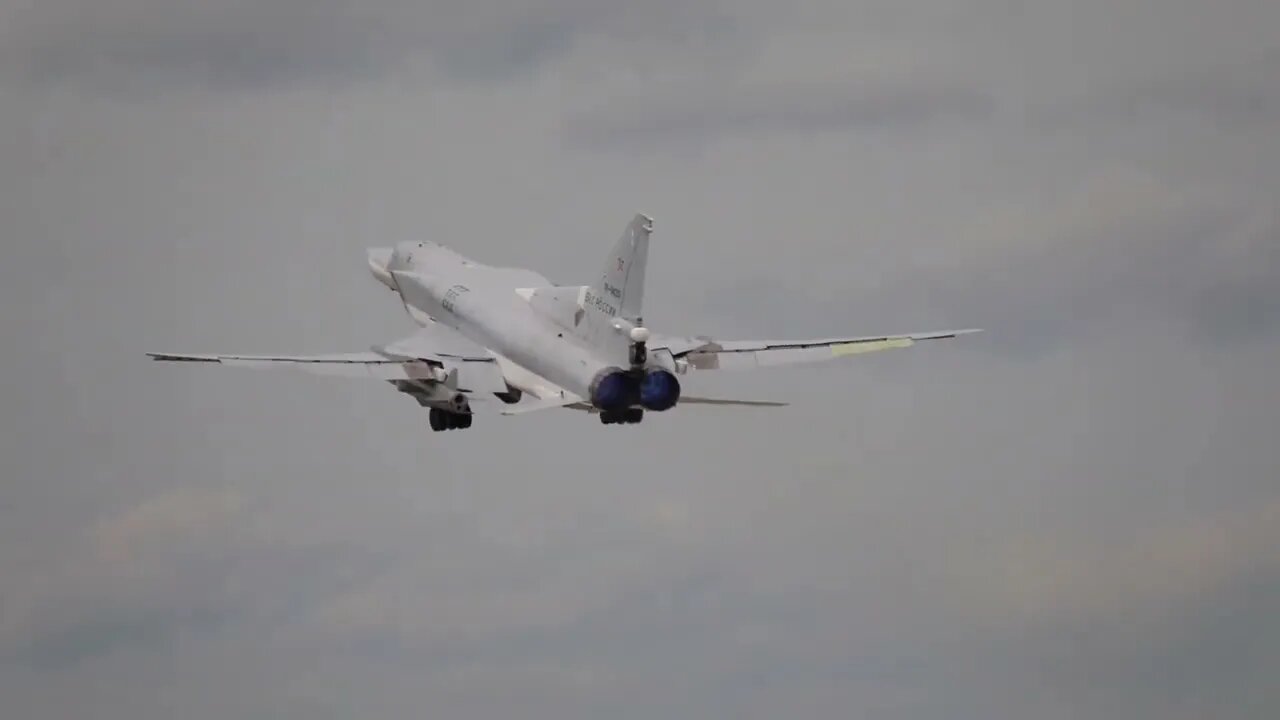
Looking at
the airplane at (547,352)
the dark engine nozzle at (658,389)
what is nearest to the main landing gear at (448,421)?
the airplane at (547,352)

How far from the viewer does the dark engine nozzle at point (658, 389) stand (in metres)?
115

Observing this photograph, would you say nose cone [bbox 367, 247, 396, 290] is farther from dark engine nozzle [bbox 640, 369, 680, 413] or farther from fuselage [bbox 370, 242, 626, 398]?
dark engine nozzle [bbox 640, 369, 680, 413]

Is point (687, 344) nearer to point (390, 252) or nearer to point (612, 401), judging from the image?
point (612, 401)

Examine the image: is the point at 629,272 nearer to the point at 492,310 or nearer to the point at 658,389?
the point at 658,389

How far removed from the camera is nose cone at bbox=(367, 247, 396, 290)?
143 m

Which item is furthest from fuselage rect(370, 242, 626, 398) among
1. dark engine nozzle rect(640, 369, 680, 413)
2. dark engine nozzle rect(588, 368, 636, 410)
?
dark engine nozzle rect(640, 369, 680, 413)

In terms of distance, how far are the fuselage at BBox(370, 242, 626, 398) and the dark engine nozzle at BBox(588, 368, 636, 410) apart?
475mm

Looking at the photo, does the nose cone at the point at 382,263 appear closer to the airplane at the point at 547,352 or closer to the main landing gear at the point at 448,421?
the airplane at the point at 547,352

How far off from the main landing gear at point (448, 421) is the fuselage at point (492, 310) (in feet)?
10.2

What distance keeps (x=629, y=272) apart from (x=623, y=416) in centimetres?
532

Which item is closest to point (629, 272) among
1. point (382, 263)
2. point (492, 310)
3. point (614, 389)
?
point (614, 389)

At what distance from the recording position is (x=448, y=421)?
127375 millimetres

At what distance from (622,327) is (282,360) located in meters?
14.7

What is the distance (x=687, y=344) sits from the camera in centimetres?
11956
